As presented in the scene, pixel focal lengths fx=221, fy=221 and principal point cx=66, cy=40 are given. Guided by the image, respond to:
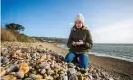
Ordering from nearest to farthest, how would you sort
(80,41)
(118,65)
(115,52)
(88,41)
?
1. (80,41)
2. (88,41)
3. (118,65)
4. (115,52)

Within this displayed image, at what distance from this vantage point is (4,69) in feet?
14.9

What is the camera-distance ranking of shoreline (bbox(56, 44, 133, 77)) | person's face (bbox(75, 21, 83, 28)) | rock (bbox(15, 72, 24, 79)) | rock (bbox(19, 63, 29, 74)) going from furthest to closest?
shoreline (bbox(56, 44, 133, 77)), person's face (bbox(75, 21, 83, 28)), rock (bbox(19, 63, 29, 74)), rock (bbox(15, 72, 24, 79))

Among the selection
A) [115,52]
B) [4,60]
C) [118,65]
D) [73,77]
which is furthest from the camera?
[115,52]

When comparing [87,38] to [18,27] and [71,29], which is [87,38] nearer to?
[71,29]

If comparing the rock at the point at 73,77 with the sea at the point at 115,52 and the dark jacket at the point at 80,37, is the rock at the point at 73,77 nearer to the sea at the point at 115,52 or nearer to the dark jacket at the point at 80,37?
the dark jacket at the point at 80,37

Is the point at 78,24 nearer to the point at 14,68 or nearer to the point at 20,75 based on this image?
the point at 14,68

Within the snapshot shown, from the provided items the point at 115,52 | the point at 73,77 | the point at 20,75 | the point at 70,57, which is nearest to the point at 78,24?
the point at 70,57

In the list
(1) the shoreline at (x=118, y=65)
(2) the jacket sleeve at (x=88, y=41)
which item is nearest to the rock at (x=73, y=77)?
(2) the jacket sleeve at (x=88, y=41)

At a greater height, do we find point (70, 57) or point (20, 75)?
point (70, 57)

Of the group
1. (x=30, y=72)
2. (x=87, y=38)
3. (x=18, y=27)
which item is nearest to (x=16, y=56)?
(x=30, y=72)

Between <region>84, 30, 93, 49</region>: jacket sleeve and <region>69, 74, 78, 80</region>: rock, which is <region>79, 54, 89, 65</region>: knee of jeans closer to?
<region>84, 30, 93, 49</region>: jacket sleeve

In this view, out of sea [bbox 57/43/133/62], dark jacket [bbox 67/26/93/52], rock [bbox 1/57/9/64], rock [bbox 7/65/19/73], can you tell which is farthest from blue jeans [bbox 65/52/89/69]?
sea [bbox 57/43/133/62]

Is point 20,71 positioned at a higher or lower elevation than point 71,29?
lower

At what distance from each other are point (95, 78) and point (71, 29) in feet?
5.05
